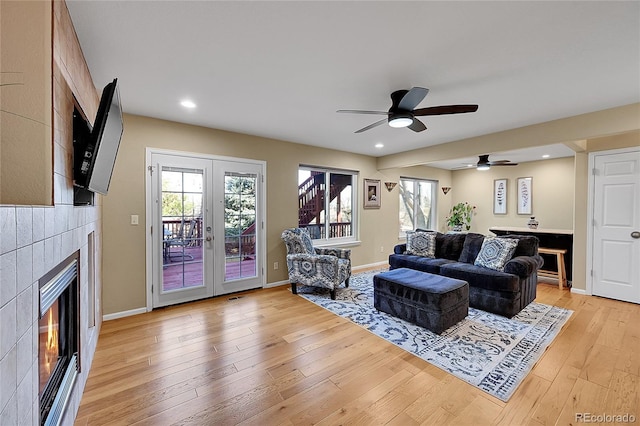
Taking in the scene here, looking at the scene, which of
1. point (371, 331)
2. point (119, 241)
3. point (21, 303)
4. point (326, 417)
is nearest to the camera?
point (21, 303)

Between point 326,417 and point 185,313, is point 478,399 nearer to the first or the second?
point 326,417

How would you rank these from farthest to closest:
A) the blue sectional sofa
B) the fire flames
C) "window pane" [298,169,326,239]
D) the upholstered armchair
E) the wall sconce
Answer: the wall sconce < "window pane" [298,169,326,239] < the upholstered armchair < the blue sectional sofa < the fire flames

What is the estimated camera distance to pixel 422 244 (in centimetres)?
479

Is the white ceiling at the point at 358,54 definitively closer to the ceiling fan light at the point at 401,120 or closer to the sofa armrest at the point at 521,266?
the ceiling fan light at the point at 401,120

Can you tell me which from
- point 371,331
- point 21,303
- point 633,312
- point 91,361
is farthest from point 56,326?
point 633,312

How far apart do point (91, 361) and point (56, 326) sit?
107cm

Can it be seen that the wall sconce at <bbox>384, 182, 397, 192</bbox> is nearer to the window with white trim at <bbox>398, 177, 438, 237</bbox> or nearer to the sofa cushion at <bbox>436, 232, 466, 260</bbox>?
the window with white trim at <bbox>398, 177, 438, 237</bbox>

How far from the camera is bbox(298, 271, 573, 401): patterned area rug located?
2150mm

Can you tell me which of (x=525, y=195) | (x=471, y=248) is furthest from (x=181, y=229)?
(x=525, y=195)

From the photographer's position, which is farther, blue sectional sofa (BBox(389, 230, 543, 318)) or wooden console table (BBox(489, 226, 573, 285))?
wooden console table (BBox(489, 226, 573, 285))

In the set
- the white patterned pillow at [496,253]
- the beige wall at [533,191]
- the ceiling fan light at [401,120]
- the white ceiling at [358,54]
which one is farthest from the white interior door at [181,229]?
the beige wall at [533,191]

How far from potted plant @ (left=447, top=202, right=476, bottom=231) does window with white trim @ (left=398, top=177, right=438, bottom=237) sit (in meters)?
0.43

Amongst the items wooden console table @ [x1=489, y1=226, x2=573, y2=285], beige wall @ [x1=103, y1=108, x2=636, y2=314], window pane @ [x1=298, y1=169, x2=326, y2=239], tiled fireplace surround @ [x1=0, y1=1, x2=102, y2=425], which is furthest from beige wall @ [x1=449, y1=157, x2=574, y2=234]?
tiled fireplace surround @ [x1=0, y1=1, x2=102, y2=425]

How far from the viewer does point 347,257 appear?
14.5ft
